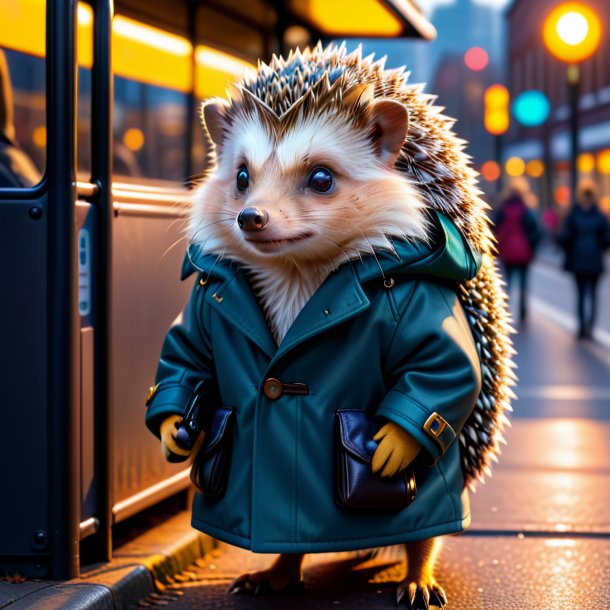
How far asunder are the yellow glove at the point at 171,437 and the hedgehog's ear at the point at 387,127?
1.06 metres

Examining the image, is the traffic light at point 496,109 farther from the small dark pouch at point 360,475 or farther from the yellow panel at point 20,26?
the small dark pouch at point 360,475

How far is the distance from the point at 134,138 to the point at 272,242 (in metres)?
3.76

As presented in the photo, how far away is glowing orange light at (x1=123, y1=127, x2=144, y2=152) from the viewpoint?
6.89 meters

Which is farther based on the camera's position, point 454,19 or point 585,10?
point 454,19

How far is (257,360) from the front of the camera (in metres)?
3.79

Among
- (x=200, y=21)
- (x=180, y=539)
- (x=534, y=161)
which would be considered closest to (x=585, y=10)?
(x=200, y=21)

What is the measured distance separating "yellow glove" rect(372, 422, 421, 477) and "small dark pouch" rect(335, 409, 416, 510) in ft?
0.10

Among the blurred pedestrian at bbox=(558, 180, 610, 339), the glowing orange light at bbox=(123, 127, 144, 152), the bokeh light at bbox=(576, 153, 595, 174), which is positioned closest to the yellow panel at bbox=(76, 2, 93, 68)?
the glowing orange light at bbox=(123, 127, 144, 152)

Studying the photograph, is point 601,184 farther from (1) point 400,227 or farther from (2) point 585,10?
(1) point 400,227

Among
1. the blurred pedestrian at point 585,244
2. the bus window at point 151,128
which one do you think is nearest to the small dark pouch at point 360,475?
the bus window at point 151,128

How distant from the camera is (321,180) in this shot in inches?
140

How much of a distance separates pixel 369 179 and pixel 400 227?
170 mm

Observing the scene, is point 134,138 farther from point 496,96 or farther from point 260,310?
point 496,96

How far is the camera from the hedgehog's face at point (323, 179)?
351cm
